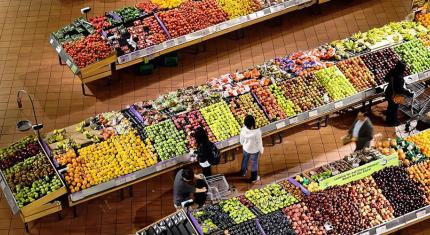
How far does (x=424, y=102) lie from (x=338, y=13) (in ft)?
11.6

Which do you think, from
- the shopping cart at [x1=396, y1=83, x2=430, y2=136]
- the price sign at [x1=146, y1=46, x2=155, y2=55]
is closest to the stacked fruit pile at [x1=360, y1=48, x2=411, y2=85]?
the shopping cart at [x1=396, y1=83, x2=430, y2=136]

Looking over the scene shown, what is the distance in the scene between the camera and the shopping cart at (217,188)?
11.1 m

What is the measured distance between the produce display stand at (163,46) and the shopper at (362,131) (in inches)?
145

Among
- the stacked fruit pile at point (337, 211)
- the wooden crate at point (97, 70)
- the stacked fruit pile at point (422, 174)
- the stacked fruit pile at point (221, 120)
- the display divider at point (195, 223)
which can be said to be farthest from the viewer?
the wooden crate at point (97, 70)

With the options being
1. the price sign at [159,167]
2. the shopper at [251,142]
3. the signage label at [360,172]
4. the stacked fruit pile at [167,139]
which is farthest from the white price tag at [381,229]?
the price sign at [159,167]

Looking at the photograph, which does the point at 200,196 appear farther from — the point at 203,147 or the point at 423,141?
the point at 423,141

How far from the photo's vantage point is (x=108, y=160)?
11.4 m

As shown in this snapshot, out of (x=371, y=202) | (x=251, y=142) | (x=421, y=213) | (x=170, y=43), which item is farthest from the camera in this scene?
(x=170, y=43)

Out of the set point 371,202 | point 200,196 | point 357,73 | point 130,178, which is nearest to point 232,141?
point 200,196

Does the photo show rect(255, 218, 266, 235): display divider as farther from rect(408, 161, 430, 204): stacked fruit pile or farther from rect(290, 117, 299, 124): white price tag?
rect(290, 117, 299, 124): white price tag

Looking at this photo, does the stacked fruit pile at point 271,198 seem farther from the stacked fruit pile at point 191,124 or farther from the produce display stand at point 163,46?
the produce display stand at point 163,46

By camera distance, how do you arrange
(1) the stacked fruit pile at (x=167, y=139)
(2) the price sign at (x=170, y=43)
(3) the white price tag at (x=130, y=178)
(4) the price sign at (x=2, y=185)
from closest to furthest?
(4) the price sign at (x=2, y=185) → (3) the white price tag at (x=130, y=178) → (1) the stacked fruit pile at (x=167, y=139) → (2) the price sign at (x=170, y=43)

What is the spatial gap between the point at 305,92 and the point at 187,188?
3174 millimetres

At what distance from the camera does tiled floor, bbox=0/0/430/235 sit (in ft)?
38.0
